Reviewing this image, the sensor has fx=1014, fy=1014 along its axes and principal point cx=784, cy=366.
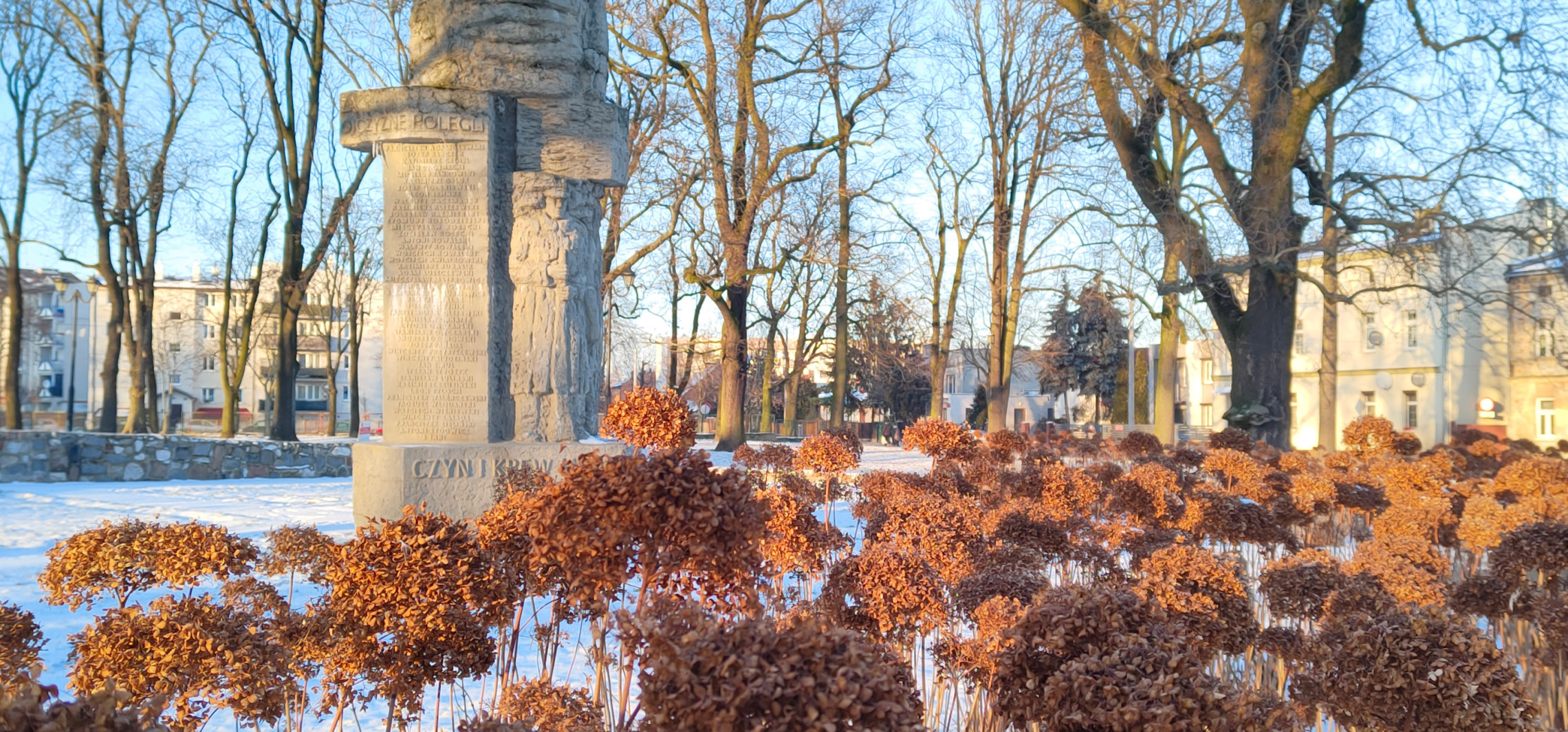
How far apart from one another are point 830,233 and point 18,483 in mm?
16007

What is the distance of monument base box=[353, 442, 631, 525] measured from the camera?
24.5 ft

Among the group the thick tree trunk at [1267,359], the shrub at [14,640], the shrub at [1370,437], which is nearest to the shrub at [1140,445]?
the thick tree trunk at [1267,359]

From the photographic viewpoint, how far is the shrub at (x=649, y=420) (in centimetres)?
473

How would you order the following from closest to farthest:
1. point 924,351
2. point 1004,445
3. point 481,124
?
point 481,124 → point 1004,445 → point 924,351

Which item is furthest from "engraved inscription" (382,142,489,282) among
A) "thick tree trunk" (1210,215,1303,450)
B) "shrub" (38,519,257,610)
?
"thick tree trunk" (1210,215,1303,450)

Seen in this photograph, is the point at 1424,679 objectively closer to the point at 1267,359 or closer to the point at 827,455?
the point at 827,455

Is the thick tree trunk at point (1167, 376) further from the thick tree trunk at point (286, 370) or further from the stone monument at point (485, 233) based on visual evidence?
the thick tree trunk at point (286, 370)

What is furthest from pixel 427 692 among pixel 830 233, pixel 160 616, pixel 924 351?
pixel 924 351

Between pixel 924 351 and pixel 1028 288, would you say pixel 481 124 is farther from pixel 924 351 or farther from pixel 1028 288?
pixel 924 351

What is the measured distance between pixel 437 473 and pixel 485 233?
1.88 metres

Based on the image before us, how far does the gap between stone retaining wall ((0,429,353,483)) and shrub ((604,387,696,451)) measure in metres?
14.1

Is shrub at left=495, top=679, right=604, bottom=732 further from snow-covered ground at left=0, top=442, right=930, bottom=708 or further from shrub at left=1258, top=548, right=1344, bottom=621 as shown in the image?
shrub at left=1258, top=548, right=1344, bottom=621

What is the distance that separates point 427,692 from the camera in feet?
17.4

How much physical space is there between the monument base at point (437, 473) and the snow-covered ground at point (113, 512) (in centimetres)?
91
